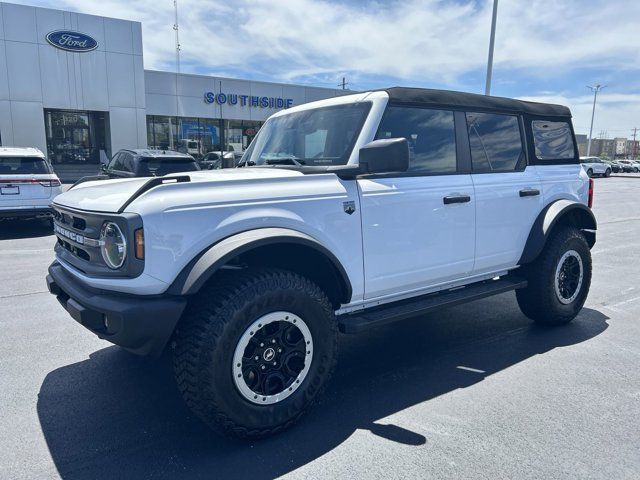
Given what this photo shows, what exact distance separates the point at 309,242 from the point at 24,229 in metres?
10.3

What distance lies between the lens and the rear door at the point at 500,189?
13.6 ft

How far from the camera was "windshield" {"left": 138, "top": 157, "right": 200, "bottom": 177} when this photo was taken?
10594 mm

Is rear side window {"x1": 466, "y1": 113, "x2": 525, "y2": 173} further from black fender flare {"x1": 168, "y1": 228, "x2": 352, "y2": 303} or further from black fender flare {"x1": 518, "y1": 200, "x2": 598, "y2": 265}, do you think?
black fender flare {"x1": 168, "y1": 228, "x2": 352, "y2": 303}

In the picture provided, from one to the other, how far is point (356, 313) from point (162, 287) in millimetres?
1458

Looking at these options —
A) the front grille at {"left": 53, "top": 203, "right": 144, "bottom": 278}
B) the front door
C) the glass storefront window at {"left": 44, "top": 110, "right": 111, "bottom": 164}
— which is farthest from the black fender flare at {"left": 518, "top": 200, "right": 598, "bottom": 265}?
the glass storefront window at {"left": 44, "top": 110, "right": 111, "bottom": 164}

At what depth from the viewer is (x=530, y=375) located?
3.78 meters

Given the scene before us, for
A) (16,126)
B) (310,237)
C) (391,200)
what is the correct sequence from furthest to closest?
(16,126), (391,200), (310,237)

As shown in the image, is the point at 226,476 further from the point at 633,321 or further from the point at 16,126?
the point at 16,126

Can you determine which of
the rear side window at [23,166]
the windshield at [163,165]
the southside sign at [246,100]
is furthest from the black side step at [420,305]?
the southside sign at [246,100]

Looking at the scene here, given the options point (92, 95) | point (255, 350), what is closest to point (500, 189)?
point (255, 350)

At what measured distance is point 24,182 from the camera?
962 cm

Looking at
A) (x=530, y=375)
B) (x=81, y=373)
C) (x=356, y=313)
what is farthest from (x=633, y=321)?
(x=81, y=373)

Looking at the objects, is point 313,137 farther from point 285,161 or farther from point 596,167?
point 596,167

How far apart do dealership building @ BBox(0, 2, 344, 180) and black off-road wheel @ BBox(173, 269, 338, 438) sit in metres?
19.9
